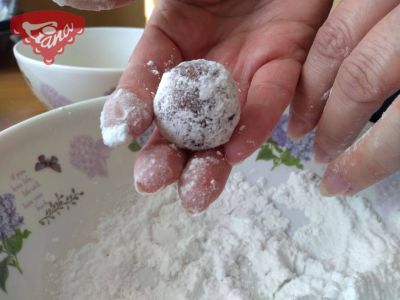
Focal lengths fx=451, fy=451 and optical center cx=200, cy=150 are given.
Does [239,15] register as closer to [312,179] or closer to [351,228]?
[312,179]

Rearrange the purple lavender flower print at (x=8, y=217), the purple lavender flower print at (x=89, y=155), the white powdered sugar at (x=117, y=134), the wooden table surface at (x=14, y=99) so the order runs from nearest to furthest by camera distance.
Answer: the white powdered sugar at (x=117, y=134) → the purple lavender flower print at (x=8, y=217) → the purple lavender flower print at (x=89, y=155) → the wooden table surface at (x=14, y=99)

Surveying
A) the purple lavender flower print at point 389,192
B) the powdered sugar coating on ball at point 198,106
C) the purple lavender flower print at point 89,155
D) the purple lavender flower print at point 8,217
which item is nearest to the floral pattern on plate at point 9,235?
the purple lavender flower print at point 8,217

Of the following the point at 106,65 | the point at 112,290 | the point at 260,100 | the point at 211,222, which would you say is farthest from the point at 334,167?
the point at 106,65

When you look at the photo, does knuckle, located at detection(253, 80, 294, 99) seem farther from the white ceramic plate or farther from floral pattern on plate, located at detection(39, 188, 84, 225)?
floral pattern on plate, located at detection(39, 188, 84, 225)

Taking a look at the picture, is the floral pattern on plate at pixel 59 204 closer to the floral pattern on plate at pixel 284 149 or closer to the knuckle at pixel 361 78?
the floral pattern on plate at pixel 284 149

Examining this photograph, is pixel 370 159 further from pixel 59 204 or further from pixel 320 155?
pixel 59 204

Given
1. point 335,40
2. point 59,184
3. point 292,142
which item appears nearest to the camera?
point 335,40

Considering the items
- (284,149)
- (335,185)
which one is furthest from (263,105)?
(284,149)
